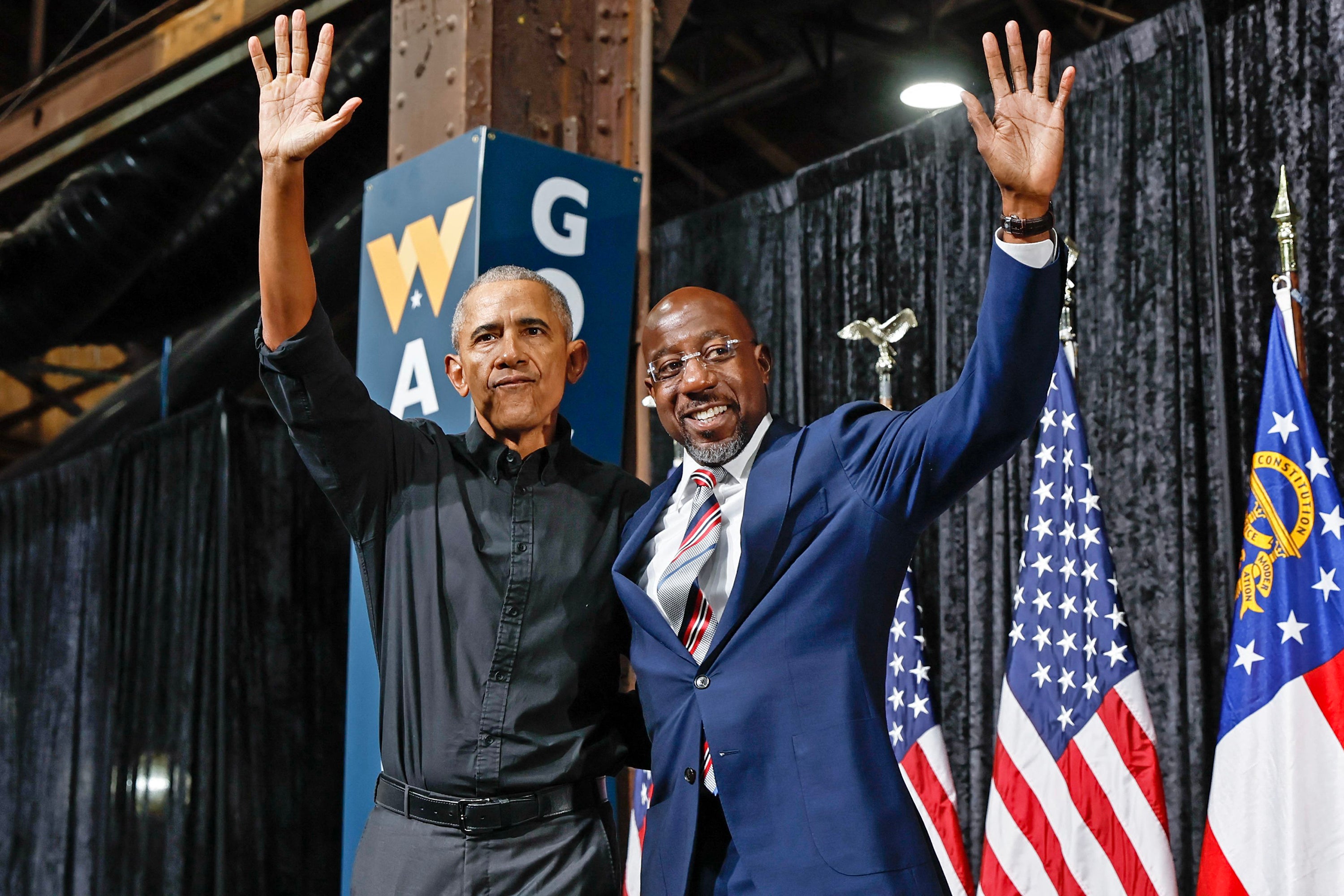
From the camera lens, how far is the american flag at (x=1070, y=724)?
317 centimetres

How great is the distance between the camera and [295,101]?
1734mm

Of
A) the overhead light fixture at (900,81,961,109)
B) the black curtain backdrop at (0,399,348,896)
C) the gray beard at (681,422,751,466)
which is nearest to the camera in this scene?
the gray beard at (681,422,751,466)

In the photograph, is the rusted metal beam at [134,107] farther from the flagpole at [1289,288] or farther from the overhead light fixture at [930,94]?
the flagpole at [1289,288]

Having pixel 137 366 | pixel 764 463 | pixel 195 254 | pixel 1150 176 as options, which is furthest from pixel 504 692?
pixel 137 366

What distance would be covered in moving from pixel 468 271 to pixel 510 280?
2.13ft

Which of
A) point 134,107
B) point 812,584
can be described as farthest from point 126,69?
point 812,584

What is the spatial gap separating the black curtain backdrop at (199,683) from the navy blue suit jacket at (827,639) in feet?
15.9

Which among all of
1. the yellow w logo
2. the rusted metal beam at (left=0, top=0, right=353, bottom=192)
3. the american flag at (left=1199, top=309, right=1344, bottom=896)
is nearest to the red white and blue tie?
the yellow w logo

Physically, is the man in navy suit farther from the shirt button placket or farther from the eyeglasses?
the shirt button placket

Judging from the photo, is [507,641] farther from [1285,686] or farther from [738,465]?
[1285,686]

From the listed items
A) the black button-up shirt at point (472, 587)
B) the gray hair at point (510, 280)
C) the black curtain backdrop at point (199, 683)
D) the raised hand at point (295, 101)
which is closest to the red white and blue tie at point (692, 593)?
the black button-up shirt at point (472, 587)

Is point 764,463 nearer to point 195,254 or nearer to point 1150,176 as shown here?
point 1150,176

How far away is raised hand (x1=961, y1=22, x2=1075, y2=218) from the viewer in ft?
4.94

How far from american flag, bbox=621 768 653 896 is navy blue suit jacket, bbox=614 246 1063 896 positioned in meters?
1.93
